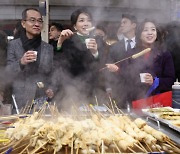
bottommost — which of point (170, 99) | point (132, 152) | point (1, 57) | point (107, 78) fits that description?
point (132, 152)

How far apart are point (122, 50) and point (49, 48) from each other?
1.06 m

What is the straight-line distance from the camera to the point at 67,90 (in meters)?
4.09

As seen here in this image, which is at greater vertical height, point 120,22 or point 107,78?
point 120,22

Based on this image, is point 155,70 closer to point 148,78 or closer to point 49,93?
point 148,78

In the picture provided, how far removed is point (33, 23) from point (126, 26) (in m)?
1.29

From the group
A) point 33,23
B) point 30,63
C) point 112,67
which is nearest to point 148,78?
point 112,67

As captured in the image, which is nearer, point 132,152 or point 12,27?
point 132,152

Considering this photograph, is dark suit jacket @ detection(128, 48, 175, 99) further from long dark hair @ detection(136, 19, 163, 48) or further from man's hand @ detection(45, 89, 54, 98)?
man's hand @ detection(45, 89, 54, 98)

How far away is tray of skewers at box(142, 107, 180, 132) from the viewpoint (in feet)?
8.92

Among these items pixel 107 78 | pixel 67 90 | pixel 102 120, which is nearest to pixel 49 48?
pixel 67 90

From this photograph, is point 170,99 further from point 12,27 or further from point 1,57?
point 12,27

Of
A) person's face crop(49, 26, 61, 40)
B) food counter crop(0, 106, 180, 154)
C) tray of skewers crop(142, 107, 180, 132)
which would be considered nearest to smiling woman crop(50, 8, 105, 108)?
person's face crop(49, 26, 61, 40)

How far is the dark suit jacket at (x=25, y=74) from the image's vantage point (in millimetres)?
3902

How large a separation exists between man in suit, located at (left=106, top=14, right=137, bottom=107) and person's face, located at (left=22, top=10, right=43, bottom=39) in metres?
1.06
